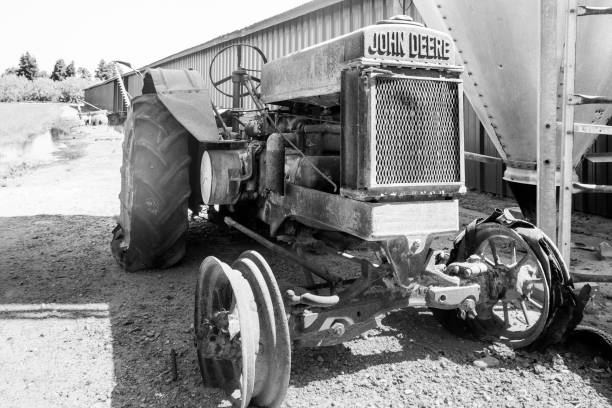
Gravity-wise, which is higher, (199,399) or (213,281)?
(213,281)

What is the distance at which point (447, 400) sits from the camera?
92.2 inches

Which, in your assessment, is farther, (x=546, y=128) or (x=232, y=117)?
(x=232, y=117)

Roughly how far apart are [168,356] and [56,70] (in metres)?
104

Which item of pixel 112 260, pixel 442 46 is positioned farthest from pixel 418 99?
pixel 112 260

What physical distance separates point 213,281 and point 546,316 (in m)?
1.54

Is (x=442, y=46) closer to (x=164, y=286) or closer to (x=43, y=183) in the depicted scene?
(x=164, y=286)

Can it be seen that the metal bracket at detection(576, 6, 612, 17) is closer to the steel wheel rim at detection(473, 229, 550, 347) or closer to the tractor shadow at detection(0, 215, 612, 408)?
the steel wheel rim at detection(473, 229, 550, 347)

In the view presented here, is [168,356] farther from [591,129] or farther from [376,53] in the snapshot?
[591,129]

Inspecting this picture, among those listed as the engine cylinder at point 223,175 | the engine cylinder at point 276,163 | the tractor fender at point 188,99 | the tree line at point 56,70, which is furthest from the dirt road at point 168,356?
the tree line at point 56,70

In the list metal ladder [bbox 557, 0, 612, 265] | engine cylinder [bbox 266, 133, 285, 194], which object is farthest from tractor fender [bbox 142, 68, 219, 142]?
metal ladder [bbox 557, 0, 612, 265]

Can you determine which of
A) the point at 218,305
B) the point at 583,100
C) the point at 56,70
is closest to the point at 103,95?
the point at 583,100

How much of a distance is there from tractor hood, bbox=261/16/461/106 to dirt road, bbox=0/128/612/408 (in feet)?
4.27

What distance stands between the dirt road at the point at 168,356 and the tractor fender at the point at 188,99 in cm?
106

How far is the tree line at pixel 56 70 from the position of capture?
91.8 metres
